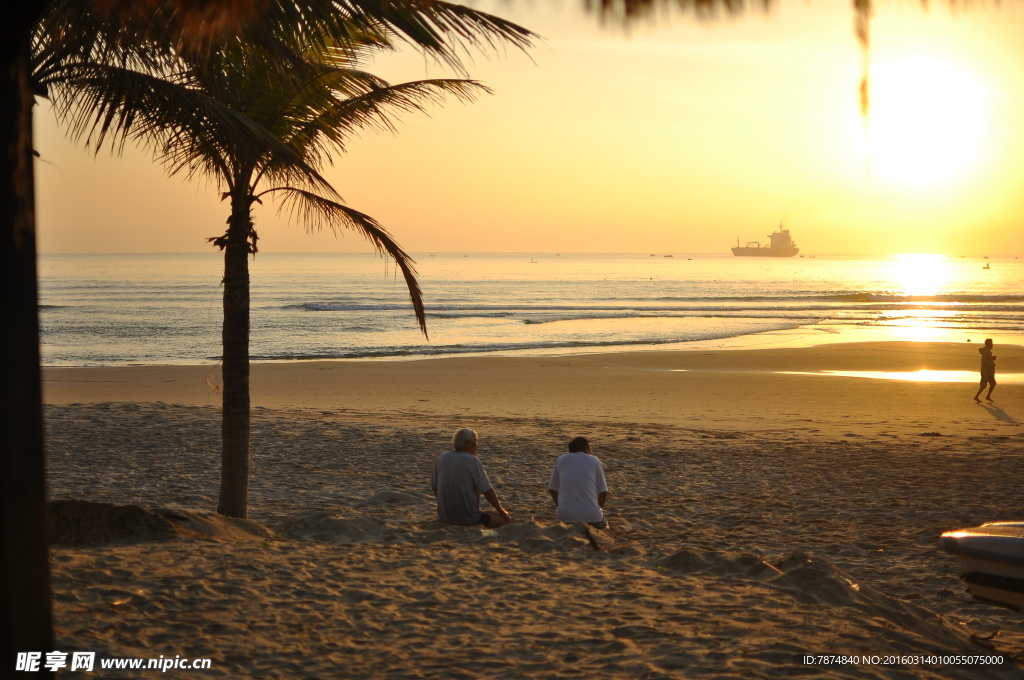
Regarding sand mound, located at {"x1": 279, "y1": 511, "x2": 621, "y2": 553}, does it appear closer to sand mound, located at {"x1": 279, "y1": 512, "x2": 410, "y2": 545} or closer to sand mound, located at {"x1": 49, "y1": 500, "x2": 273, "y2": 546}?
sand mound, located at {"x1": 279, "y1": 512, "x2": 410, "y2": 545}

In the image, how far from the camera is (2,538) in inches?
106

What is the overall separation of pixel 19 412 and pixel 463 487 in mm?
4882

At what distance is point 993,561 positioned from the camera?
4664 mm

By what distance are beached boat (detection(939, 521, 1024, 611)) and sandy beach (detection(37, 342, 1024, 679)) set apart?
38 centimetres

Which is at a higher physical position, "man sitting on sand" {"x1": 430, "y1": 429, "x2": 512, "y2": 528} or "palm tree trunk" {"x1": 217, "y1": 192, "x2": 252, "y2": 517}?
"palm tree trunk" {"x1": 217, "y1": 192, "x2": 252, "y2": 517}

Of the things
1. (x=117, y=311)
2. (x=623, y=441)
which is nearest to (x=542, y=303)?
(x=117, y=311)

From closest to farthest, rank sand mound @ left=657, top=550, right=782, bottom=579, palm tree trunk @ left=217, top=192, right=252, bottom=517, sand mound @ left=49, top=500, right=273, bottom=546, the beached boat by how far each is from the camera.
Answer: the beached boat
sand mound @ left=657, top=550, right=782, bottom=579
sand mound @ left=49, top=500, right=273, bottom=546
palm tree trunk @ left=217, top=192, right=252, bottom=517

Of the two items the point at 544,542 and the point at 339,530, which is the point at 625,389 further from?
the point at 339,530

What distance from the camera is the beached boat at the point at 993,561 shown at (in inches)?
180

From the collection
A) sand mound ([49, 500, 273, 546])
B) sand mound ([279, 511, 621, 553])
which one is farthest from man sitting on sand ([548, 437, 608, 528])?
sand mound ([49, 500, 273, 546])

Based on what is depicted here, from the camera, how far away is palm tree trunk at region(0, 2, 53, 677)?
2684 millimetres

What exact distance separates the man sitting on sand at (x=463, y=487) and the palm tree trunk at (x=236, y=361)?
1681mm

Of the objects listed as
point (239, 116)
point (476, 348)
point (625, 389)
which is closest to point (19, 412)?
point (239, 116)

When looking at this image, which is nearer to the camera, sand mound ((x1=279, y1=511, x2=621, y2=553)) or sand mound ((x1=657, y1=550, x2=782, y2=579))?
sand mound ((x1=657, y1=550, x2=782, y2=579))
